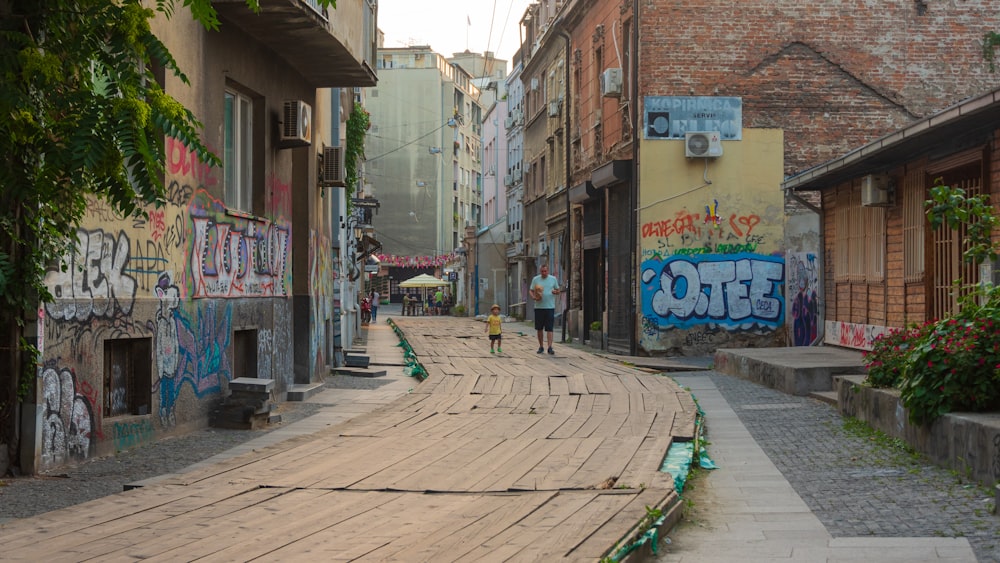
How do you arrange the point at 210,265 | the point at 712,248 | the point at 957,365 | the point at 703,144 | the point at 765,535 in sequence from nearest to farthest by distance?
the point at 765,535
the point at 957,365
the point at 210,265
the point at 703,144
the point at 712,248

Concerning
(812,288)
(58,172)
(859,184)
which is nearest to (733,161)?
(812,288)

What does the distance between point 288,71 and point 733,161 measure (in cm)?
1129

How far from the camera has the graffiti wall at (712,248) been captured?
22.7 m

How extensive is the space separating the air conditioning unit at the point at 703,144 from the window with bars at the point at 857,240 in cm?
461

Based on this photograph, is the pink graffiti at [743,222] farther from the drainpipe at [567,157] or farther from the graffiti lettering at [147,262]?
the graffiti lettering at [147,262]

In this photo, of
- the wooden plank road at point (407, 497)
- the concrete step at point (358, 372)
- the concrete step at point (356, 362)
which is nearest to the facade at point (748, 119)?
the concrete step at point (356, 362)

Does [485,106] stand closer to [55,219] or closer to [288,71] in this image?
[288,71]

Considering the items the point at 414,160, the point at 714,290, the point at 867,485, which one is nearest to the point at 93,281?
the point at 867,485

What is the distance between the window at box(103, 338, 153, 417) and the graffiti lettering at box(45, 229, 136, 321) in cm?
44

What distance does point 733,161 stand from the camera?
74.9 feet

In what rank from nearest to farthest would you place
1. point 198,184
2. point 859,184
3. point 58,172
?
point 58,172 → point 198,184 → point 859,184

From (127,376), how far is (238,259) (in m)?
2.82

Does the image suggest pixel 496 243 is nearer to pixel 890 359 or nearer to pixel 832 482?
pixel 890 359

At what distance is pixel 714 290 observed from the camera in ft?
74.7
